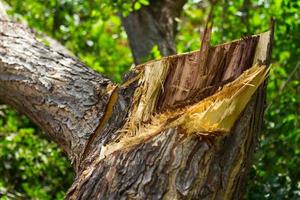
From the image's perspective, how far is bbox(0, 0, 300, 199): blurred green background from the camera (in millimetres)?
2799

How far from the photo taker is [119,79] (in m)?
3.68

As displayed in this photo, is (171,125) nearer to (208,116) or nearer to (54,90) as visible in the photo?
(208,116)

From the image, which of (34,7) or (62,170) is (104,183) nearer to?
(62,170)

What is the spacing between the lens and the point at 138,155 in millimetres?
1785

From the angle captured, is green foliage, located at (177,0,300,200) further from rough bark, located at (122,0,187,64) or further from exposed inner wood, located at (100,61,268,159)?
exposed inner wood, located at (100,61,268,159)

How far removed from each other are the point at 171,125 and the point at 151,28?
2.02 m

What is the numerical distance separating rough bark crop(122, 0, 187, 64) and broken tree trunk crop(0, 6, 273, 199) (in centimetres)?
148

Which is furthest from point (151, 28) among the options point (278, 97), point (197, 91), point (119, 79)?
point (197, 91)

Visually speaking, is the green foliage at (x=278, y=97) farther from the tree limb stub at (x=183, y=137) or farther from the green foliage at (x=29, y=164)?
the green foliage at (x=29, y=164)

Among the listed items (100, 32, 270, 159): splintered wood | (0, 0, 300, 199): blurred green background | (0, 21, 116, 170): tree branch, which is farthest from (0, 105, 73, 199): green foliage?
(100, 32, 270, 159): splintered wood

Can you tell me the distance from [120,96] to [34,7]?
2246 mm

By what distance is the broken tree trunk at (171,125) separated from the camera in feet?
5.75

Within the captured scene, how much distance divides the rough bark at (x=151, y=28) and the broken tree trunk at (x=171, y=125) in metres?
1.48

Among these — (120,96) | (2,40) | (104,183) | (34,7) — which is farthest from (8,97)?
(34,7)
